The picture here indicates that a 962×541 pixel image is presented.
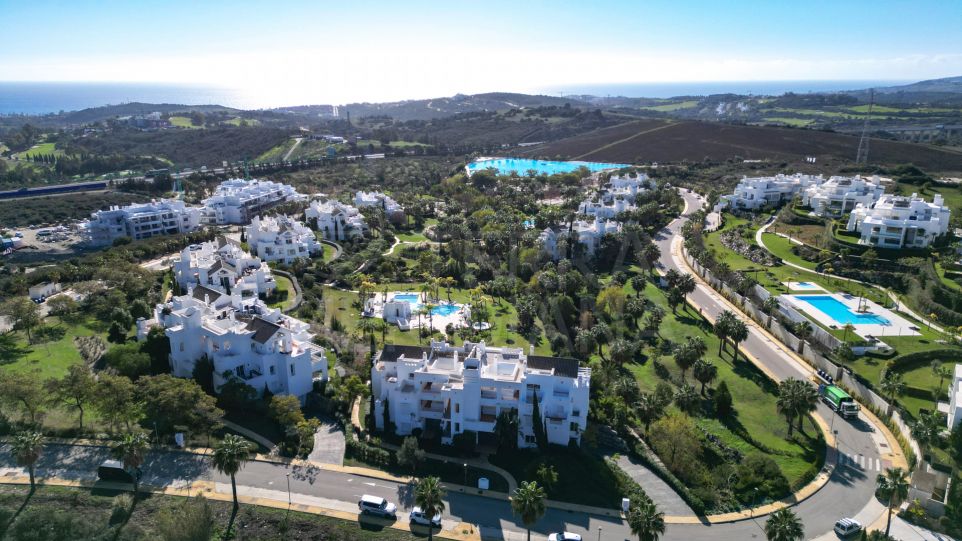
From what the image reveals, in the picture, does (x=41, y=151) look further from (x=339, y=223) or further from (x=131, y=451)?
(x=131, y=451)

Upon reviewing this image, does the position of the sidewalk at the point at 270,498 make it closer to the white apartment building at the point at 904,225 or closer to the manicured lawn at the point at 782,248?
the manicured lawn at the point at 782,248

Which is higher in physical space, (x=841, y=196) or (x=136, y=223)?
(x=841, y=196)

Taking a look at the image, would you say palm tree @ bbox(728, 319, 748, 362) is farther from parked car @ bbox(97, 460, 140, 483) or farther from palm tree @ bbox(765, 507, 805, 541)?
parked car @ bbox(97, 460, 140, 483)

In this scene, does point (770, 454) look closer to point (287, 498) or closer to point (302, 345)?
point (287, 498)

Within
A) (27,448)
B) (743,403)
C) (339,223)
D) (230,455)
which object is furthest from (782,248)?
(27,448)

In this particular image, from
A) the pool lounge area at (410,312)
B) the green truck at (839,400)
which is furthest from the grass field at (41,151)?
the green truck at (839,400)

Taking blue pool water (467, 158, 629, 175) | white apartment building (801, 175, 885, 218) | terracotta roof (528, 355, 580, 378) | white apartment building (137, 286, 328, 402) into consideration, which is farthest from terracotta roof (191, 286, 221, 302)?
blue pool water (467, 158, 629, 175)
